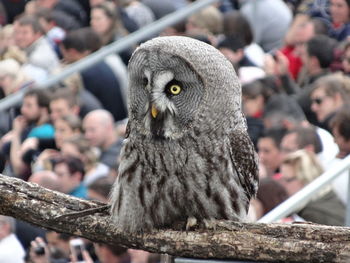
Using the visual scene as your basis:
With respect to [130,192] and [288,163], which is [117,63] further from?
[130,192]

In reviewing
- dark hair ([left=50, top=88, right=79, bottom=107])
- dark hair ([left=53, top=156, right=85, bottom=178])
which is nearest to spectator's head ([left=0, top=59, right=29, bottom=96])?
dark hair ([left=50, top=88, right=79, bottom=107])

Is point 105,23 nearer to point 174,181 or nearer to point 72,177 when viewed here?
point 72,177

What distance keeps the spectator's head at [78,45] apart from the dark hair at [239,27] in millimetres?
1446

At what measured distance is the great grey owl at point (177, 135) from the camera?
6062 mm

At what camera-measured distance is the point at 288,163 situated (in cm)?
897

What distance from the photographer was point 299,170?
8906 mm

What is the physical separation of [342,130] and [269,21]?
3589 mm

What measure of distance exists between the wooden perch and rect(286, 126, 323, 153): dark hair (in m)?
3.57

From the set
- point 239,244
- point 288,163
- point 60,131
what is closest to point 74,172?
point 60,131

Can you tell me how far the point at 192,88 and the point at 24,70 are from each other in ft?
21.8

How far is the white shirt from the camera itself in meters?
9.06

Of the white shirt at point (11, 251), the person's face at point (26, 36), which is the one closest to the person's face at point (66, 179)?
the white shirt at point (11, 251)

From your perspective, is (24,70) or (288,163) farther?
(24,70)

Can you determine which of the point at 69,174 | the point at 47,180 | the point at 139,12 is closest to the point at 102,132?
the point at 69,174
